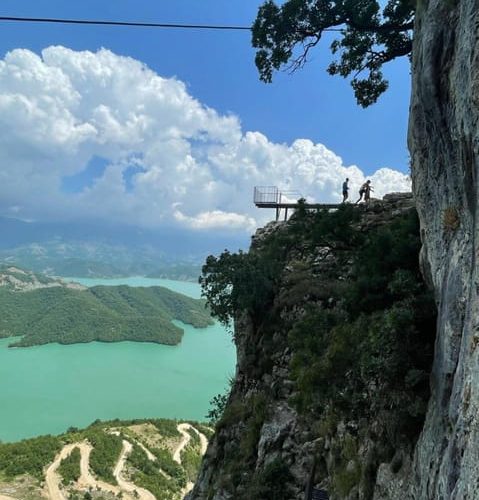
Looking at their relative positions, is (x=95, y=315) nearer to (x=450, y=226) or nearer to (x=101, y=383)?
(x=101, y=383)

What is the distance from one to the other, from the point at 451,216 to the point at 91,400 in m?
77.6

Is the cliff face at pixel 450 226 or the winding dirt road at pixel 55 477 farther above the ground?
the cliff face at pixel 450 226

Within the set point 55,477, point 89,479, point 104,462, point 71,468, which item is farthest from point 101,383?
point 55,477

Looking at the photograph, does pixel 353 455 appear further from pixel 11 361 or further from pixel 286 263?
pixel 11 361

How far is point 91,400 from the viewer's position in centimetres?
7075

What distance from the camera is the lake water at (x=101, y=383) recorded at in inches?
2554

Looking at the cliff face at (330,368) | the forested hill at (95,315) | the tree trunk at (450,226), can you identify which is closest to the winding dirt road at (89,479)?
the cliff face at (330,368)

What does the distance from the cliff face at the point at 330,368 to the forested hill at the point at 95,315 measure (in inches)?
4066

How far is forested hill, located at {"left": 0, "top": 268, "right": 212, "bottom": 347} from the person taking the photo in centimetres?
11075

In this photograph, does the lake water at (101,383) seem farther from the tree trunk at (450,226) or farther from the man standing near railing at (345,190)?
the tree trunk at (450,226)

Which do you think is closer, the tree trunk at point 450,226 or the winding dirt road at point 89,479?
the tree trunk at point 450,226

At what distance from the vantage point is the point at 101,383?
77500mm

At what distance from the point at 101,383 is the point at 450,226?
273 ft

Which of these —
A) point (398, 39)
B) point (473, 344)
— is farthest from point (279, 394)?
point (398, 39)
